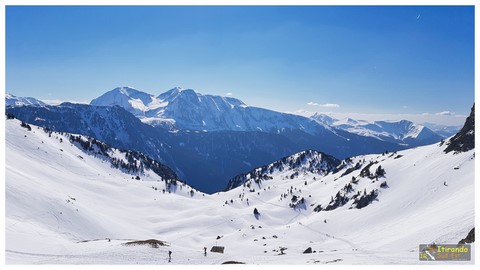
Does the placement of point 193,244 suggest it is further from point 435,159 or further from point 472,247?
point 435,159

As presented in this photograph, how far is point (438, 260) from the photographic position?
34375 millimetres

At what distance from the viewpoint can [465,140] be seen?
15025 cm

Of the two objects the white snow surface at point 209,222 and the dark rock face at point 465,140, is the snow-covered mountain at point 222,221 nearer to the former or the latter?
the white snow surface at point 209,222

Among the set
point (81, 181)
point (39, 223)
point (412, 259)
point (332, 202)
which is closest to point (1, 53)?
point (412, 259)

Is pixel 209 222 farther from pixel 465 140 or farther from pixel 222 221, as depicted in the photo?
pixel 465 140

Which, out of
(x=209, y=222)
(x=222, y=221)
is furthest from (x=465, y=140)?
(x=209, y=222)

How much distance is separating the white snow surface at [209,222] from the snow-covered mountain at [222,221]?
0.34 meters

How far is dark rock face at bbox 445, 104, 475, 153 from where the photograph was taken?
146413 millimetres

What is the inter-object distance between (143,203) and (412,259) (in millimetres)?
164227

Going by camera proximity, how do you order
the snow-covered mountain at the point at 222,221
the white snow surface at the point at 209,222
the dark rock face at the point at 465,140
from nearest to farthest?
the white snow surface at the point at 209,222 < the snow-covered mountain at the point at 222,221 < the dark rock face at the point at 465,140

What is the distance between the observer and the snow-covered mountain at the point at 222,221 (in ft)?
148

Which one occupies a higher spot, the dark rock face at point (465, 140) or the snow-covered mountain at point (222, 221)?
the dark rock face at point (465, 140)

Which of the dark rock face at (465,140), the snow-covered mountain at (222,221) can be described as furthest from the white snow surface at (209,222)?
the dark rock face at (465,140)

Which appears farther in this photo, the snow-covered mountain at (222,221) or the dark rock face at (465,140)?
the dark rock face at (465,140)
